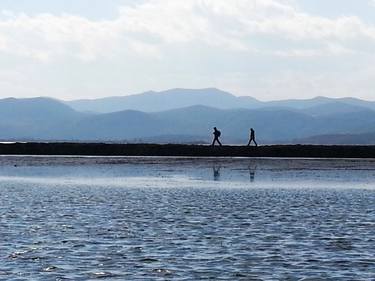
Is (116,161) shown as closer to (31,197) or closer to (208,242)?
(31,197)

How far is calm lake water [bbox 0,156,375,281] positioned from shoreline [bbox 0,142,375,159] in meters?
25.4

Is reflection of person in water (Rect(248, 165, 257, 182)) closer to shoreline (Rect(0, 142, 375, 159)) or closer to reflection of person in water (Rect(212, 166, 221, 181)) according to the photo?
reflection of person in water (Rect(212, 166, 221, 181))

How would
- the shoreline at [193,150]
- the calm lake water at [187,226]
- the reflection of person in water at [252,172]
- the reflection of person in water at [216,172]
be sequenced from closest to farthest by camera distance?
1. the calm lake water at [187,226]
2. the reflection of person in water at [252,172]
3. the reflection of person in water at [216,172]
4. the shoreline at [193,150]

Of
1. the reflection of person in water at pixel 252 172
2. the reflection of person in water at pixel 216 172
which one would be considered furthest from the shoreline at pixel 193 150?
the reflection of person in water at pixel 252 172

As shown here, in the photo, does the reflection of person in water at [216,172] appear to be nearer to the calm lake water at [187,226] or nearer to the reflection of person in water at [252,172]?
the calm lake water at [187,226]

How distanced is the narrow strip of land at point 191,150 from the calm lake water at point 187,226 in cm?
2543

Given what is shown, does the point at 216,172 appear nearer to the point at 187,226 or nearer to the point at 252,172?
the point at 252,172

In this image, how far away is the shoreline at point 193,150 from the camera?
88.5 meters

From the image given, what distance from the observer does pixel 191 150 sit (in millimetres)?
90750

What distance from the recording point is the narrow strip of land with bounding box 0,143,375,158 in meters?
88.6

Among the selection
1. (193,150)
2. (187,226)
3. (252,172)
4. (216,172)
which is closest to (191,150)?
(193,150)

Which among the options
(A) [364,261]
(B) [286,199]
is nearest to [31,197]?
(B) [286,199]

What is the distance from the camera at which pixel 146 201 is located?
4250 centimetres

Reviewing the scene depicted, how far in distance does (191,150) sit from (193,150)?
23cm
